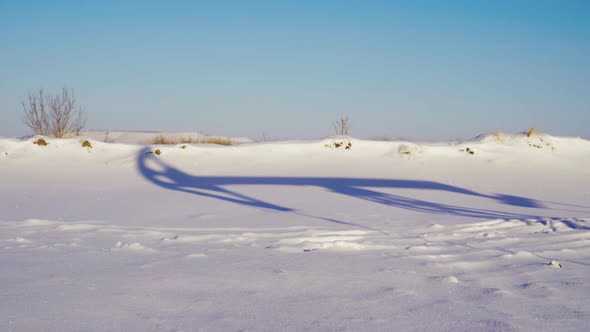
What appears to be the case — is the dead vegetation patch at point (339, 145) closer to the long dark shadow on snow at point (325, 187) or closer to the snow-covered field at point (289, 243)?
the snow-covered field at point (289, 243)

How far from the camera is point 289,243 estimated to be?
15.6 ft

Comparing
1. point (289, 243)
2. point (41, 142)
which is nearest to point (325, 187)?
point (289, 243)

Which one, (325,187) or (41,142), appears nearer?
(325,187)

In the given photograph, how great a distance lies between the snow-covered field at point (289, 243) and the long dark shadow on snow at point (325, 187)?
0.12 ft

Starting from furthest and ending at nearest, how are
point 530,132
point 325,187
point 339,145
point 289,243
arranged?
point 530,132
point 339,145
point 325,187
point 289,243

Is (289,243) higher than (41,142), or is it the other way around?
(41,142)

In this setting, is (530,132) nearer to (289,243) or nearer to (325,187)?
(325,187)

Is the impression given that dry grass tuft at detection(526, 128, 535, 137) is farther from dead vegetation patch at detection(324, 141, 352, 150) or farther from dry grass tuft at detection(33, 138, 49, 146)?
dry grass tuft at detection(33, 138, 49, 146)

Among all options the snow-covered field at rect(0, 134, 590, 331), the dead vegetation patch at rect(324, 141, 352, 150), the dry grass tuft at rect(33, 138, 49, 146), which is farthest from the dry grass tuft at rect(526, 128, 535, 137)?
the dry grass tuft at rect(33, 138, 49, 146)

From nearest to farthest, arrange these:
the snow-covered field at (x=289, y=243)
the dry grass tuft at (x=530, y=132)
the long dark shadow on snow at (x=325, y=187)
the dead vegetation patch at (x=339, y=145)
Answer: the snow-covered field at (x=289, y=243) < the long dark shadow on snow at (x=325, y=187) < the dead vegetation patch at (x=339, y=145) < the dry grass tuft at (x=530, y=132)

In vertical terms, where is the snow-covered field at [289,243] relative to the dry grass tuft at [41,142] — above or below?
below

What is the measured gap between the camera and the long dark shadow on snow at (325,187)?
7.03 meters

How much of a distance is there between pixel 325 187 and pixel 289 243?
13.4 ft

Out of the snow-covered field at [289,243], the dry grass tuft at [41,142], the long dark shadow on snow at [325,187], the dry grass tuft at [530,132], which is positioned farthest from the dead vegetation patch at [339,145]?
the dry grass tuft at [41,142]
